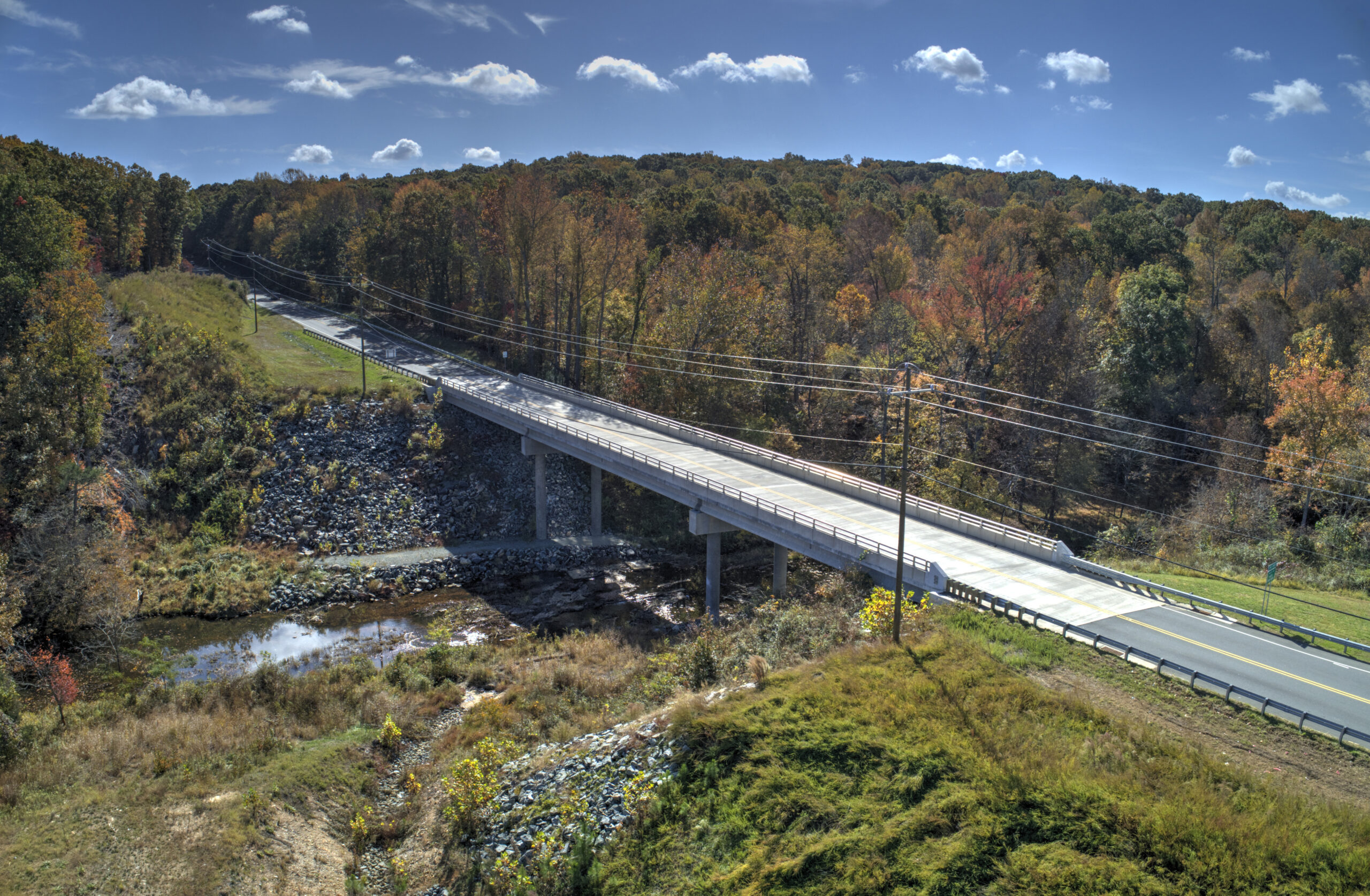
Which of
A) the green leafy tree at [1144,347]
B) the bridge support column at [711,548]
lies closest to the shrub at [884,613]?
the bridge support column at [711,548]

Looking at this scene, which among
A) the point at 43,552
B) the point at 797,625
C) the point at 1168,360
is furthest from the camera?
the point at 1168,360

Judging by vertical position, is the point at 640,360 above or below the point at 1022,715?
above

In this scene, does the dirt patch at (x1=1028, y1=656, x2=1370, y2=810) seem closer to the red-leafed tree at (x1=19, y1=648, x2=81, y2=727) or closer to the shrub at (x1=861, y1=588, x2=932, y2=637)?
the shrub at (x1=861, y1=588, x2=932, y2=637)

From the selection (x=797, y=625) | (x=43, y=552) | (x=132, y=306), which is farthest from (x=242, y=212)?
(x=797, y=625)

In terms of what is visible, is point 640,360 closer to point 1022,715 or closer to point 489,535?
point 489,535

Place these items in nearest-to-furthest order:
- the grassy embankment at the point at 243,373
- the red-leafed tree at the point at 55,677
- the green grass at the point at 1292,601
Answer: the green grass at the point at 1292,601 → the red-leafed tree at the point at 55,677 → the grassy embankment at the point at 243,373

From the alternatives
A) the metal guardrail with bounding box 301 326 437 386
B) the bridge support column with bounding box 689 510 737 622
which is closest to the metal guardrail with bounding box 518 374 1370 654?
the bridge support column with bounding box 689 510 737 622

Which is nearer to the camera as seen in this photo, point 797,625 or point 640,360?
point 797,625

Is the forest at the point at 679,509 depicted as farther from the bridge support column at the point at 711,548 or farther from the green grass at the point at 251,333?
the bridge support column at the point at 711,548
